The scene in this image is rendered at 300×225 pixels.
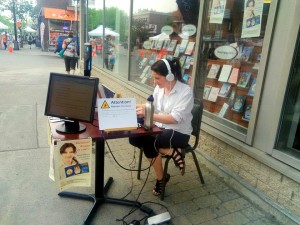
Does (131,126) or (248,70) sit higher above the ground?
(248,70)

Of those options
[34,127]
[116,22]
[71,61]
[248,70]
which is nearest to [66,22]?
[71,61]

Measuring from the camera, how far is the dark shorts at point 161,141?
2605 millimetres

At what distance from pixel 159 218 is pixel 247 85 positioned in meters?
1.80

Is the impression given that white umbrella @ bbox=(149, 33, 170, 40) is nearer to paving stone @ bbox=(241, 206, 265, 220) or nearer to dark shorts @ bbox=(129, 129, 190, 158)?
dark shorts @ bbox=(129, 129, 190, 158)

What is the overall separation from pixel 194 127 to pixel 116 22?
4.52m

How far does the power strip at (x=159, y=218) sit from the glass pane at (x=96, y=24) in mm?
5955

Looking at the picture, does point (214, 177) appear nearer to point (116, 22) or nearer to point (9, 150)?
point (9, 150)

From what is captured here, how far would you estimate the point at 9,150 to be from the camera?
3.67m

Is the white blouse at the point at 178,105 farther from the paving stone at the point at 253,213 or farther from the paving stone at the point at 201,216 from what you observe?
the paving stone at the point at 253,213

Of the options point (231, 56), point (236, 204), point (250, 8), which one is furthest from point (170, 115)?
point (250, 8)

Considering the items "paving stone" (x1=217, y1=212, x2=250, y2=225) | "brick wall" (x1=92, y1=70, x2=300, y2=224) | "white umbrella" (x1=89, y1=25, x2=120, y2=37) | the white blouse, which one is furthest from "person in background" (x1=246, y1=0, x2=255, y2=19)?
"white umbrella" (x1=89, y1=25, x2=120, y2=37)

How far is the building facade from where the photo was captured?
93.6 inches

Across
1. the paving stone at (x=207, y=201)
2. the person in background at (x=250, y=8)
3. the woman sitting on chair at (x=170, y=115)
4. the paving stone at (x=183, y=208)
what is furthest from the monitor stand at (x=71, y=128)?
the person in background at (x=250, y=8)

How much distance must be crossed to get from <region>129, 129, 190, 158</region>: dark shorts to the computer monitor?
73 centimetres
